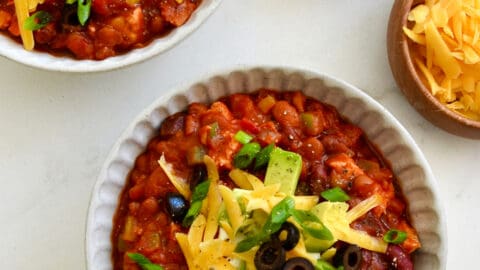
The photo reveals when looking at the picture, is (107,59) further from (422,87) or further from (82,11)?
(422,87)

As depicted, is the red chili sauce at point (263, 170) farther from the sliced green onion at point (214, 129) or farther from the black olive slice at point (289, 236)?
the black olive slice at point (289, 236)

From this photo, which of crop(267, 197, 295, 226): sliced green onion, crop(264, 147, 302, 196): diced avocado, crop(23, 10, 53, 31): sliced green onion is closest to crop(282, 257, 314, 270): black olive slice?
crop(267, 197, 295, 226): sliced green onion

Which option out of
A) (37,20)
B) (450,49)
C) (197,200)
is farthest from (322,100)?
(37,20)

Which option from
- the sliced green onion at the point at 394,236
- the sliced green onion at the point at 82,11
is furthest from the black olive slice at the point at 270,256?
the sliced green onion at the point at 82,11

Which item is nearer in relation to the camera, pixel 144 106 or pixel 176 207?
pixel 176 207

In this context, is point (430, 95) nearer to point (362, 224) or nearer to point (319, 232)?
point (362, 224)

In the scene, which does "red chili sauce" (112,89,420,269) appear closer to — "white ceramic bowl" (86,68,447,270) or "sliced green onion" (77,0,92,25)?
"white ceramic bowl" (86,68,447,270)
